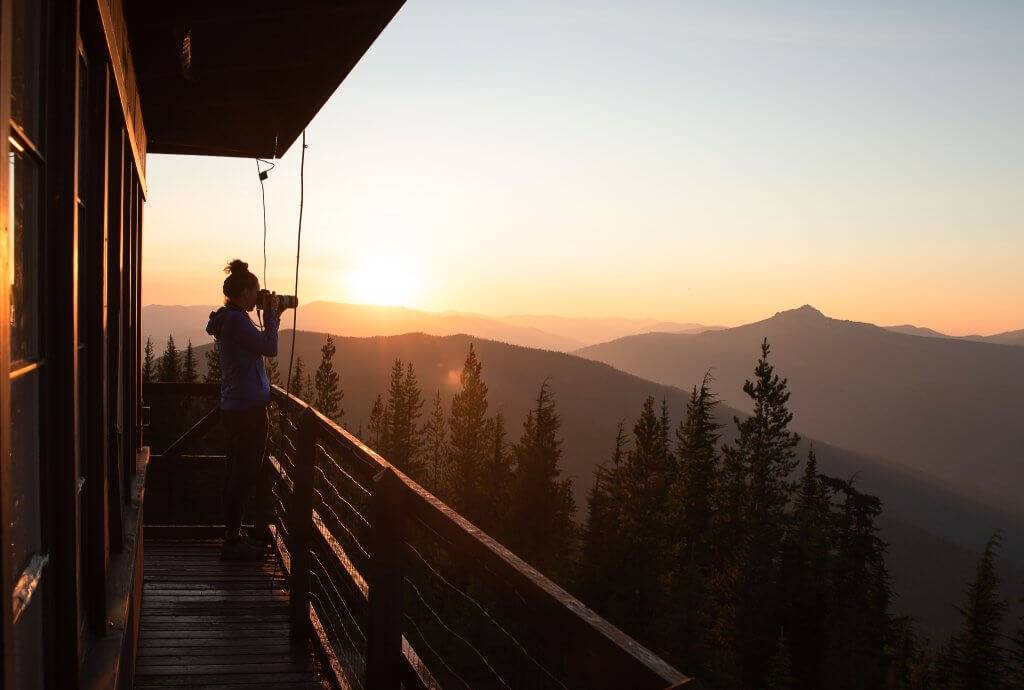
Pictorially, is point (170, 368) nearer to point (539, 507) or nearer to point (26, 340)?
point (539, 507)

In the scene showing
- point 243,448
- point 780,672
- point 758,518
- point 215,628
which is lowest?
point 780,672

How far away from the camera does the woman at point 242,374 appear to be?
18.6 ft

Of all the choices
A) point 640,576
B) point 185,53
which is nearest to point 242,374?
point 185,53

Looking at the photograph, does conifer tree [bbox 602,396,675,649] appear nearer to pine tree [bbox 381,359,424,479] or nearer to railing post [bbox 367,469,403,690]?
pine tree [bbox 381,359,424,479]

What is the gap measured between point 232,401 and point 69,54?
4.36 metres

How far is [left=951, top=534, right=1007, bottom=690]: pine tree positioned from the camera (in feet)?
155

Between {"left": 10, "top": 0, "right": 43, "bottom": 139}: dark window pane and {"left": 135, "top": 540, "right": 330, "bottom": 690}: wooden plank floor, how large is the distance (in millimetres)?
3506

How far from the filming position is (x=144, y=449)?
6156mm

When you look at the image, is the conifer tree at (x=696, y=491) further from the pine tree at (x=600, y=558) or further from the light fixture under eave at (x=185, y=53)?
the light fixture under eave at (x=185, y=53)

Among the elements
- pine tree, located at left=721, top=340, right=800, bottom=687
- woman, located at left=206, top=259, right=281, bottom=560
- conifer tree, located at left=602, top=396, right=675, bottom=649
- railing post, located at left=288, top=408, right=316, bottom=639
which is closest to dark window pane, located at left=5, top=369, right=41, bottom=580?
railing post, located at left=288, top=408, right=316, bottom=639

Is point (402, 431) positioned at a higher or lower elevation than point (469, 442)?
higher

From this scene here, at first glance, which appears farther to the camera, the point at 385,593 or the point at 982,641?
the point at 982,641

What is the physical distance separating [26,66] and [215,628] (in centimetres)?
437

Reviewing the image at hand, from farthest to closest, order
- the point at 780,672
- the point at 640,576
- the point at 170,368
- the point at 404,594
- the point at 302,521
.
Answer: the point at 170,368
the point at 640,576
the point at 780,672
the point at 302,521
the point at 404,594
